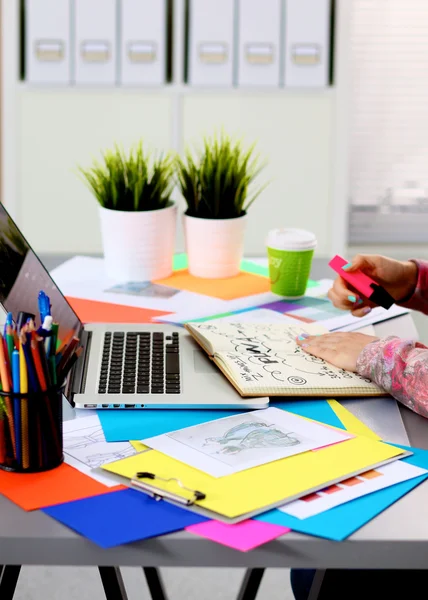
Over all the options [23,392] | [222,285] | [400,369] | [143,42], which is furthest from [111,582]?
[143,42]

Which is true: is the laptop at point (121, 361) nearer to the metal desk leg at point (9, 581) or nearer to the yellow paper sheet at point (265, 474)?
the yellow paper sheet at point (265, 474)

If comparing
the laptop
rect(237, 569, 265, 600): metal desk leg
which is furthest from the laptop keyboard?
rect(237, 569, 265, 600): metal desk leg

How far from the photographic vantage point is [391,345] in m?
1.11

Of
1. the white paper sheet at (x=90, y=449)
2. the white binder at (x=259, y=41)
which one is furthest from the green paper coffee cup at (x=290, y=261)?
the white binder at (x=259, y=41)

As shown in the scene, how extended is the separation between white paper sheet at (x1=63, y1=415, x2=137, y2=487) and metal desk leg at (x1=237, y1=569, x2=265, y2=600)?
1.78 ft

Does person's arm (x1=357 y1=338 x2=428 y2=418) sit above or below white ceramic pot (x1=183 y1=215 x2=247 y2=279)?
below

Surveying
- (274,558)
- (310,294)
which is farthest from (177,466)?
(310,294)

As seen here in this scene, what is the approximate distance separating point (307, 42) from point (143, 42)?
1.75ft

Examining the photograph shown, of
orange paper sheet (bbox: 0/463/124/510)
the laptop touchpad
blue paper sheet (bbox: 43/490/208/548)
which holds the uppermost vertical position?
the laptop touchpad

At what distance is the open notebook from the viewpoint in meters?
1.08

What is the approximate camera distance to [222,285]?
5.37ft

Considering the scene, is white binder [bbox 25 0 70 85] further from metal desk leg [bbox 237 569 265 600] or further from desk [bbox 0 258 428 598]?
desk [bbox 0 258 428 598]

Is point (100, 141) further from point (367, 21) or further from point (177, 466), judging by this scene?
point (177, 466)

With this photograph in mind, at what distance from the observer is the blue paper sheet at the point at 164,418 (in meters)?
0.96
